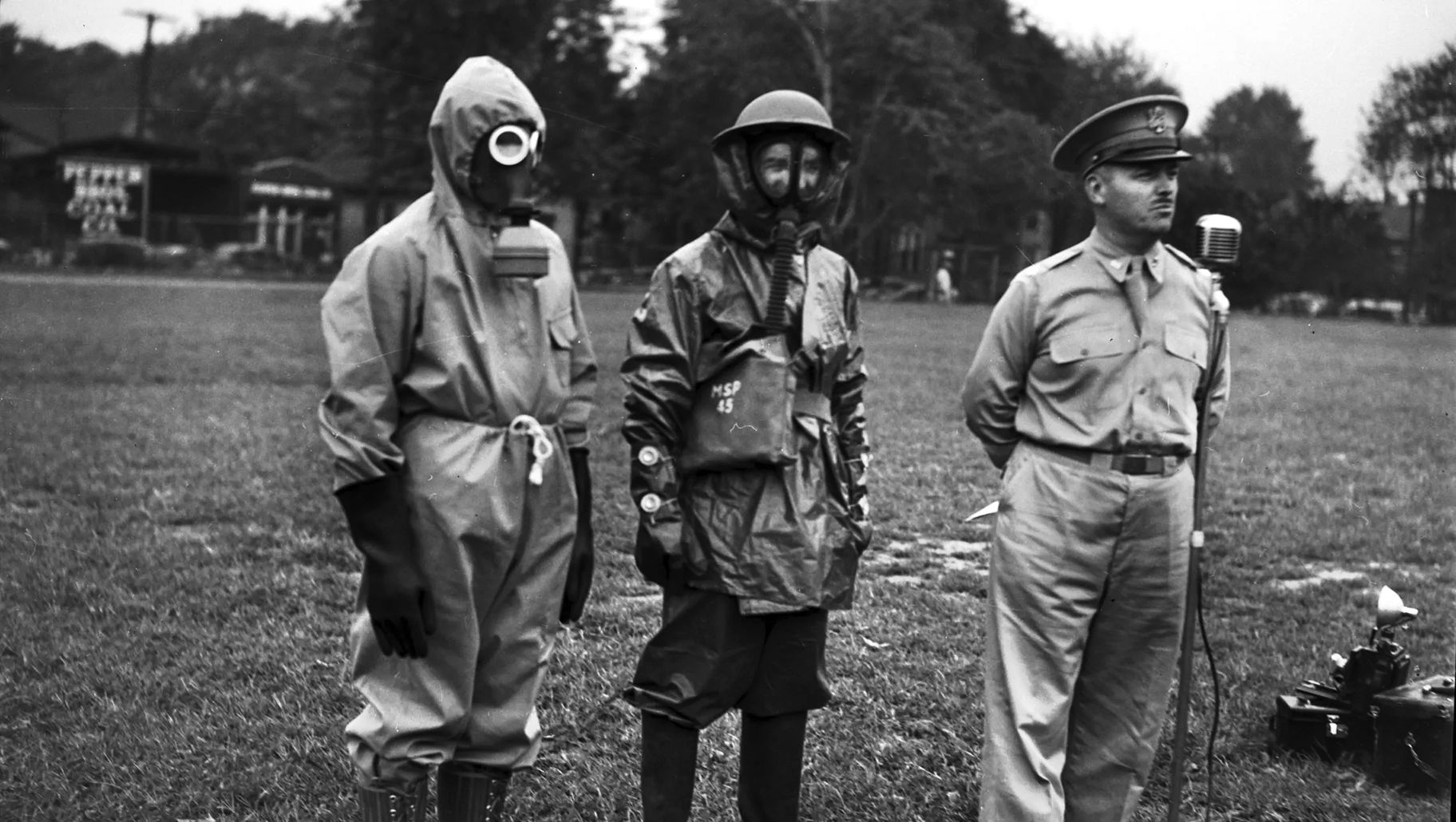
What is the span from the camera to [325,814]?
407 cm

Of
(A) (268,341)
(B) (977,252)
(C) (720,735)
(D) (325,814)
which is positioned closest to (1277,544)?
(C) (720,735)

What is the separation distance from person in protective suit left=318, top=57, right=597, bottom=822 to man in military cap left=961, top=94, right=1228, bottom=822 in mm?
1145

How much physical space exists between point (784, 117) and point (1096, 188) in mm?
821

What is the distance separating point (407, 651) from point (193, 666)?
2.57 meters

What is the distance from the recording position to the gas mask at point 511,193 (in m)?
3.25

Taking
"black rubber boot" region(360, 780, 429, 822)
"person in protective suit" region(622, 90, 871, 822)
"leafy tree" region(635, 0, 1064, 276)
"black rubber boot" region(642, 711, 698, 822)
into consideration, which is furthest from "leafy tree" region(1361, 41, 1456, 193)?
"leafy tree" region(635, 0, 1064, 276)

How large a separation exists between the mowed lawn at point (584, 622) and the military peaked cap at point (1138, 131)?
1.95 metres

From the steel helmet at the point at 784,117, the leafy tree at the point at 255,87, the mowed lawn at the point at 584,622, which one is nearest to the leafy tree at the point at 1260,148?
the mowed lawn at the point at 584,622

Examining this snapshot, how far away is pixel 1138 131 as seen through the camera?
359 centimetres

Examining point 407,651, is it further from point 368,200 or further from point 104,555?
point 368,200

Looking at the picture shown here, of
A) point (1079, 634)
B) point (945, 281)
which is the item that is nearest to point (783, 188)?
point (1079, 634)

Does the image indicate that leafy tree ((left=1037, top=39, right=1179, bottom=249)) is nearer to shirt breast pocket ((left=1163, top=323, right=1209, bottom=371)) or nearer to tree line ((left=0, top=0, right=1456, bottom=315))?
tree line ((left=0, top=0, right=1456, bottom=315))

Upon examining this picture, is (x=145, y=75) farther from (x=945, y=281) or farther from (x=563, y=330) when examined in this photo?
(x=945, y=281)

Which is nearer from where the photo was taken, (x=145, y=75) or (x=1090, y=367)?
(x=1090, y=367)
